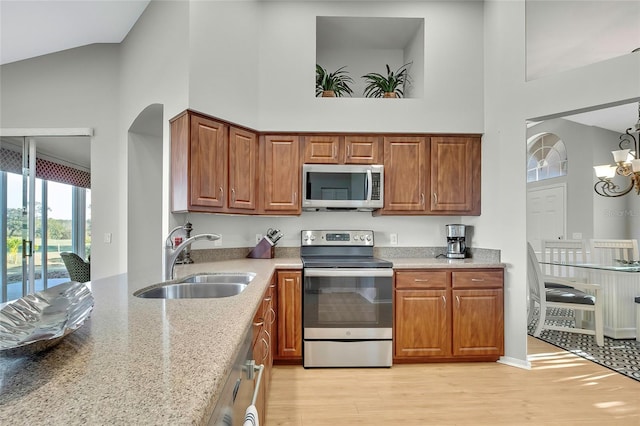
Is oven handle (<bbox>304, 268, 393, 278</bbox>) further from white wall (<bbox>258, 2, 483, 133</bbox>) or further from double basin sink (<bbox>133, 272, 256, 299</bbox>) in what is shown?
white wall (<bbox>258, 2, 483, 133</bbox>)

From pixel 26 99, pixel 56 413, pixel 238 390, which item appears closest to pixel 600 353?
pixel 238 390

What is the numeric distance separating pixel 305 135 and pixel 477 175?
65.9 inches

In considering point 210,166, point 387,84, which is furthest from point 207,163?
point 387,84

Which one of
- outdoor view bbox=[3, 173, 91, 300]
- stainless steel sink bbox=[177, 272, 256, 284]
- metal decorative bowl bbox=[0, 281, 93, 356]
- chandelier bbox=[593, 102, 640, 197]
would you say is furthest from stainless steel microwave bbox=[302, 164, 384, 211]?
chandelier bbox=[593, 102, 640, 197]

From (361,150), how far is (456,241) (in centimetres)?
127

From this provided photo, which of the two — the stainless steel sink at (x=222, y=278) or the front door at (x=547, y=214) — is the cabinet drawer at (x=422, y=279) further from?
the front door at (x=547, y=214)

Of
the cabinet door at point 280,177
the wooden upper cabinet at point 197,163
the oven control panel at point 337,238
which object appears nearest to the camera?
the wooden upper cabinet at point 197,163

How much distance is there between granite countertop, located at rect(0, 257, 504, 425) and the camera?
576 mm

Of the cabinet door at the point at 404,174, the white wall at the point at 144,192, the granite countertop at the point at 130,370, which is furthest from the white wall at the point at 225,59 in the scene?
the granite countertop at the point at 130,370

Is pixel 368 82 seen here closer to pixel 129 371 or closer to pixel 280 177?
pixel 280 177

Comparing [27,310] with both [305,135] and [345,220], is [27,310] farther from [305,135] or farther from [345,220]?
[345,220]

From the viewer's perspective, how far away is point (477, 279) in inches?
119

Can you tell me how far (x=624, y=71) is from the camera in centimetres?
254

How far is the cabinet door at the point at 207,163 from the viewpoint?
8.89 ft
